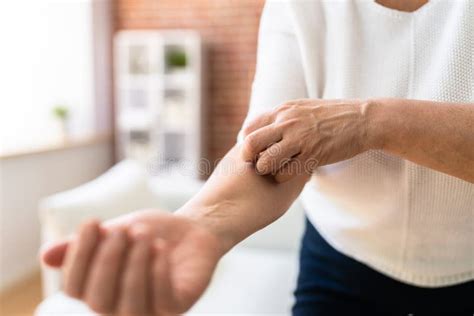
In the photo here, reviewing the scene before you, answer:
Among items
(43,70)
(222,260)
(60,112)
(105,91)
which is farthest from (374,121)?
(105,91)

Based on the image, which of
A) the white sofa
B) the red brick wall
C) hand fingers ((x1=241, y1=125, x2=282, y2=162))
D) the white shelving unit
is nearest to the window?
the white shelving unit

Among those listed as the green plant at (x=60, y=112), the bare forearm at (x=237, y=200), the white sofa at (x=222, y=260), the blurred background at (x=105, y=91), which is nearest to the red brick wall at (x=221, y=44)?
the blurred background at (x=105, y=91)

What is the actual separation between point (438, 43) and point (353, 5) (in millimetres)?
128

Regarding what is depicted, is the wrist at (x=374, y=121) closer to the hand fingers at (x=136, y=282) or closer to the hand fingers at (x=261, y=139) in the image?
the hand fingers at (x=261, y=139)

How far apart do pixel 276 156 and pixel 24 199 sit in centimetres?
229

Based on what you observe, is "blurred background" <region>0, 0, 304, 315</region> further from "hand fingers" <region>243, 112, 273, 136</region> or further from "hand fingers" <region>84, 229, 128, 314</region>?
"hand fingers" <region>84, 229, 128, 314</region>

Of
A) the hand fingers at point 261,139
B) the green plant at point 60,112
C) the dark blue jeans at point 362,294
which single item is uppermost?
the hand fingers at point 261,139

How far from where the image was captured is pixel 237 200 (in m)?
0.49

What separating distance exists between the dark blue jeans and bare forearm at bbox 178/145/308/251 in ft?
0.77

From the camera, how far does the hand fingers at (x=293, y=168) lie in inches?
20.1

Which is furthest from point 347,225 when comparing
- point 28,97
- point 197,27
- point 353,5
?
point 197,27

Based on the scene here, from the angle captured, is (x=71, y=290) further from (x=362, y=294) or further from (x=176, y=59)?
(x=176, y=59)

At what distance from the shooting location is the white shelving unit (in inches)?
117

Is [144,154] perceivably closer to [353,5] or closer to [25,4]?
[25,4]
